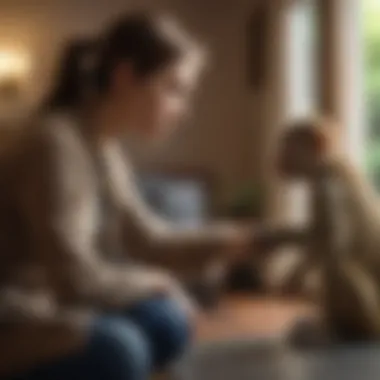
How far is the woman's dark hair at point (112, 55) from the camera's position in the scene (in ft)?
3.10

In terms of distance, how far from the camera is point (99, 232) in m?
0.99

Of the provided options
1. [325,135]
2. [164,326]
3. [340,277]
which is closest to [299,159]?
[325,135]

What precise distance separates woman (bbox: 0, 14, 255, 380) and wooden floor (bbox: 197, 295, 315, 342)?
0.03m

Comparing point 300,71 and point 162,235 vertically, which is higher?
point 300,71

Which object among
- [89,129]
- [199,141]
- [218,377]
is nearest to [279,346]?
[218,377]

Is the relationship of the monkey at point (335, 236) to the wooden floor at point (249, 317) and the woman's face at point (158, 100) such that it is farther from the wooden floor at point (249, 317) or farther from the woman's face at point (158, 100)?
the woman's face at point (158, 100)

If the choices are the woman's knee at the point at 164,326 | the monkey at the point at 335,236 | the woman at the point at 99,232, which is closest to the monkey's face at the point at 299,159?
the monkey at the point at 335,236

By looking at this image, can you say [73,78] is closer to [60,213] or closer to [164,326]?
[60,213]

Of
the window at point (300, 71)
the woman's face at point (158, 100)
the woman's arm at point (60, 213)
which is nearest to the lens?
the woman's arm at point (60, 213)

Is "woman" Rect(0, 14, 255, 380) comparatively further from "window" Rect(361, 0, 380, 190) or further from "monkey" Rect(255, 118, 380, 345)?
"window" Rect(361, 0, 380, 190)

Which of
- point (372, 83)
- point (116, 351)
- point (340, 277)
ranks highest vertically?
point (372, 83)

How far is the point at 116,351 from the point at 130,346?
24 millimetres

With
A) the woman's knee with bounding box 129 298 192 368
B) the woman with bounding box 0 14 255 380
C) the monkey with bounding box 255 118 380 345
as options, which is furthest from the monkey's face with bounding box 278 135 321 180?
the woman's knee with bounding box 129 298 192 368

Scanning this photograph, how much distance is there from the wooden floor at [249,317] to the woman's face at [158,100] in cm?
22
